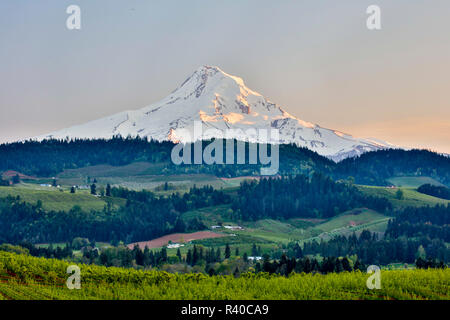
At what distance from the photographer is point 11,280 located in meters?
51.3

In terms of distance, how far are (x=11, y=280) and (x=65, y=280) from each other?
488 centimetres

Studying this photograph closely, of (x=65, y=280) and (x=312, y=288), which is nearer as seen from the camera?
(x=312, y=288)

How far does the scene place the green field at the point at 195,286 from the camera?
4516 cm

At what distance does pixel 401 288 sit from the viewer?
151 ft

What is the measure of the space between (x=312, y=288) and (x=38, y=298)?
19.7 m

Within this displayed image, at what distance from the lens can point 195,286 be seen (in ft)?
165

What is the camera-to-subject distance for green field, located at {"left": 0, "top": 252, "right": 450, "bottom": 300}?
45156mm
